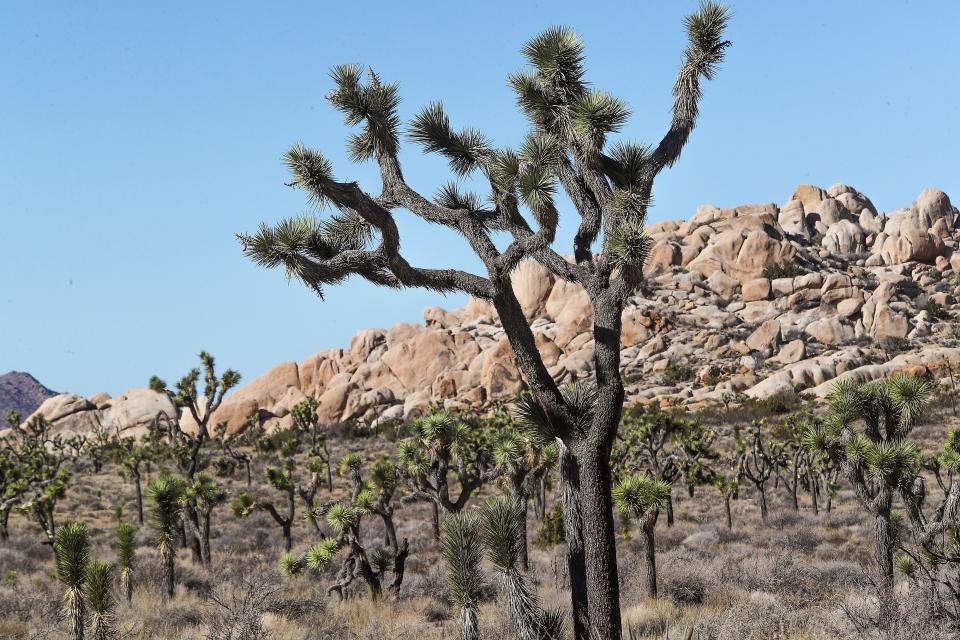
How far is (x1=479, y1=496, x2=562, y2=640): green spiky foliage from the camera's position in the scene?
792 centimetres

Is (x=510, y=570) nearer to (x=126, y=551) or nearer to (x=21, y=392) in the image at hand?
(x=126, y=551)

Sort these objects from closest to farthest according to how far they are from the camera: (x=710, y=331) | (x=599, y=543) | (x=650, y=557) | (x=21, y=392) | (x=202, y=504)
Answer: (x=599, y=543) < (x=650, y=557) < (x=202, y=504) < (x=710, y=331) < (x=21, y=392)

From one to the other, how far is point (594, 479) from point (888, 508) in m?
6.13

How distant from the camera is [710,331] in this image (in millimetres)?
57781

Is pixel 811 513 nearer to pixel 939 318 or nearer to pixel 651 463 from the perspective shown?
pixel 651 463

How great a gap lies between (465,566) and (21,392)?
154m

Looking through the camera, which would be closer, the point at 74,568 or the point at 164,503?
the point at 74,568

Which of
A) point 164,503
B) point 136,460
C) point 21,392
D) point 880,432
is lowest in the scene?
point 164,503

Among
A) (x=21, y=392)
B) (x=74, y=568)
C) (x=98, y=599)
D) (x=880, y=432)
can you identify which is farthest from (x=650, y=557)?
(x=21, y=392)

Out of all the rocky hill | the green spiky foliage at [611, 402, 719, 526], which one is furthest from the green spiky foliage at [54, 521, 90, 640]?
the rocky hill

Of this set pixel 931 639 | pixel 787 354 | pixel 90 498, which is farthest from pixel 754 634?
pixel 787 354

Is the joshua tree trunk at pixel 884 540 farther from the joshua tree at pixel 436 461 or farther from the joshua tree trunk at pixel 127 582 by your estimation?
the joshua tree trunk at pixel 127 582

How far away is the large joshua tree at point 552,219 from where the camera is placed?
7.96 m

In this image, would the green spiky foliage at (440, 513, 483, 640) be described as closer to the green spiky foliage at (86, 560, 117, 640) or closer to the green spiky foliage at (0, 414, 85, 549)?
the green spiky foliage at (86, 560, 117, 640)
